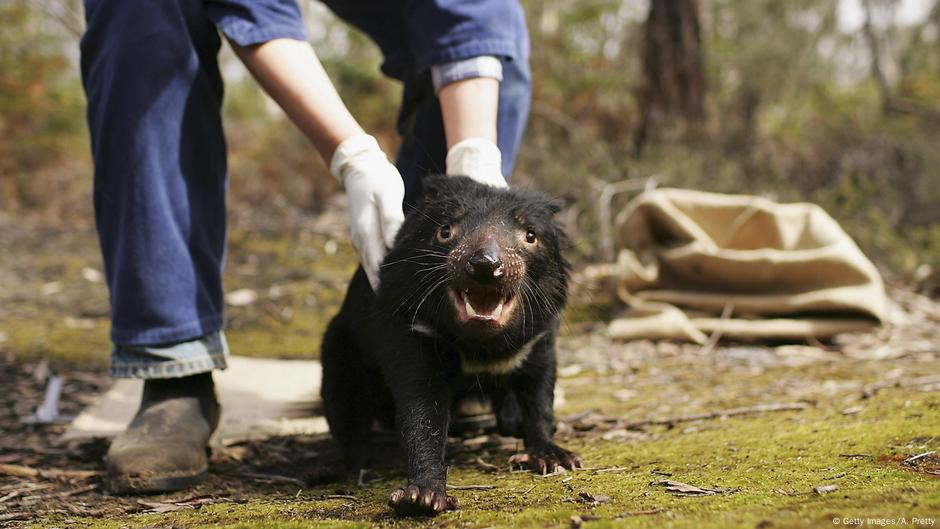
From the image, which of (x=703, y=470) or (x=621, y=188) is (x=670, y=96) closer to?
(x=621, y=188)

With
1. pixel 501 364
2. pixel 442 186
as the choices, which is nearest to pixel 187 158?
pixel 442 186

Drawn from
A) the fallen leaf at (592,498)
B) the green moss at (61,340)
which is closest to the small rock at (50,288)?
the green moss at (61,340)

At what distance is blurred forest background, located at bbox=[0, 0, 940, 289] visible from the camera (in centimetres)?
698

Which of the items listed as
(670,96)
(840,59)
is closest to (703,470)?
(670,96)

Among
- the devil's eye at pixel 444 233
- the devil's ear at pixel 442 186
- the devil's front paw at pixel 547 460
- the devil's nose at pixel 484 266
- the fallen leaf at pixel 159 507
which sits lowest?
the fallen leaf at pixel 159 507

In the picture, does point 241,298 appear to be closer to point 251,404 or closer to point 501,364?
point 251,404

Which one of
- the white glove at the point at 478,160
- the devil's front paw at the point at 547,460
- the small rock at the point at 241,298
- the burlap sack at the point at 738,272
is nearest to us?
the devil's front paw at the point at 547,460

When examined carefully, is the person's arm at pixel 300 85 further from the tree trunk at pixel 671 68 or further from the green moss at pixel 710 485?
the tree trunk at pixel 671 68

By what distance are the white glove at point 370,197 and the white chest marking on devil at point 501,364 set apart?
375 millimetres

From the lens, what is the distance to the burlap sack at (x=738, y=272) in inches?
167

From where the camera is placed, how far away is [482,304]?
79.2 inches

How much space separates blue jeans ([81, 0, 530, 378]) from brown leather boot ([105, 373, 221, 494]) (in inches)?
3.5

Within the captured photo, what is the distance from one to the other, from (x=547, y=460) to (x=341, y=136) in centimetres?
118

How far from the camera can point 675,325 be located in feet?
14.1
